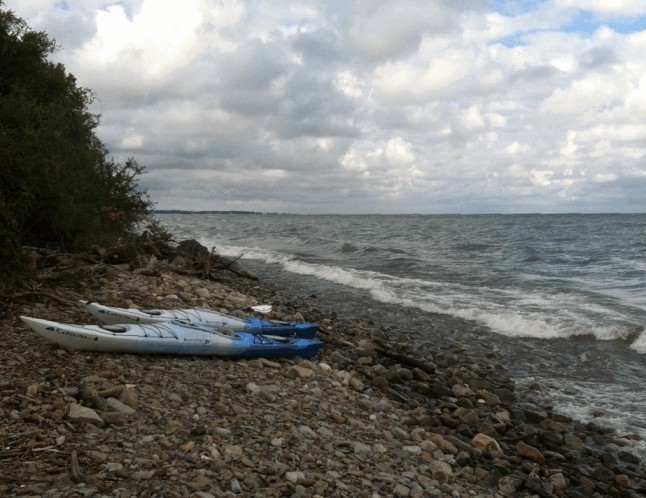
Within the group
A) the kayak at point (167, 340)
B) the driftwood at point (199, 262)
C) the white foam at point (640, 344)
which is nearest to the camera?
the kayak at point (167, 340)

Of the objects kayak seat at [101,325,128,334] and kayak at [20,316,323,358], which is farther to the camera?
kayak seat at [101,325,128,334]

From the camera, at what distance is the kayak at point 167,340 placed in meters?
6.36

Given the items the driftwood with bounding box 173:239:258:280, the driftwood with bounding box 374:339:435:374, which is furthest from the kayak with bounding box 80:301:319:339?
the driftwood with bounding box 173:239:258:280

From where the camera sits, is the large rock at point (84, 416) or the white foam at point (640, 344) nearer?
the large rock at point (84, 416)

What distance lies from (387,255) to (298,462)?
25.6 meters

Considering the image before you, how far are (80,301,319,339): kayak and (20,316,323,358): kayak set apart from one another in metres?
0.33

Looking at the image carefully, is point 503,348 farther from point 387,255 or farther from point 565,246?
point 565,246

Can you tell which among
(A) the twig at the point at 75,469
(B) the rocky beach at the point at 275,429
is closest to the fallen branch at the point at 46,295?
(B) the rocky beach at the point at 275,429

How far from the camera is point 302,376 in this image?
716 cm

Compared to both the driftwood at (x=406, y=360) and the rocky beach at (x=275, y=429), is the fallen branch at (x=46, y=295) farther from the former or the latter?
the driftwood at (x=406, y=360)

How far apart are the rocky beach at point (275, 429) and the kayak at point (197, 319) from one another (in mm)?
449

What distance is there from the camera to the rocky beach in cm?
415

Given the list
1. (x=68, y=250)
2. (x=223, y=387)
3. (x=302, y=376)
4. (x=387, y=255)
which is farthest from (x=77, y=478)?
(x=387, y=255)

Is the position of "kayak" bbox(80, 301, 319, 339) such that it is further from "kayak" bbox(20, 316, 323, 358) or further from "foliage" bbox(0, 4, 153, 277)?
"foliage" bbox(0, 4, 153, 277)
